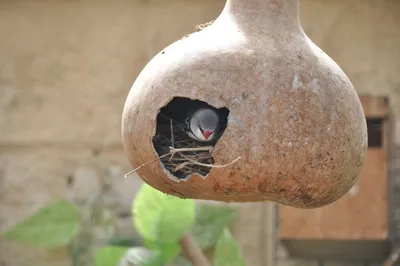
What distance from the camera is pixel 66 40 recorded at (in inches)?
135

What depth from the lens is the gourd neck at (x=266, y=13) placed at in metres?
1.66

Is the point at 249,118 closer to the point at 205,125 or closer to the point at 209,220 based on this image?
the point at 205,125

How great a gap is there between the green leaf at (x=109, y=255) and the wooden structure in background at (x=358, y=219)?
2.04 ft

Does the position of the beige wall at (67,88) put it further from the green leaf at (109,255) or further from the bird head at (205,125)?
the bird head at (205,125)

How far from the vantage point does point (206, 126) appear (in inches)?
62.5

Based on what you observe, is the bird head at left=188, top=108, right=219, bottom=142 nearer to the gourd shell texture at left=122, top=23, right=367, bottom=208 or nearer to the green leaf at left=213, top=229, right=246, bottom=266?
the gourd shell texture at left=122, top=23, right=367, bottom=208

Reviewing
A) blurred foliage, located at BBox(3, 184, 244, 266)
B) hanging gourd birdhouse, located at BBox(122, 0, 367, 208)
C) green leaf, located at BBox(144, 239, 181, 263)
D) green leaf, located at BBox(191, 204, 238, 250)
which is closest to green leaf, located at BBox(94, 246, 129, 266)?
blurred foliage, located at BBox(3, 184, 244, 266)

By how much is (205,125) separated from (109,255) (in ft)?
4.77

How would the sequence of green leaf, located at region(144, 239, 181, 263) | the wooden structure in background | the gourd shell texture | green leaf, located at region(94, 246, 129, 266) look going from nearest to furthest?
the gourd shell texture < green leaf, located at region(144, 239, 181, 263) < green leaf, located at region(94, 246, 129, 266) < the wooden structure in background

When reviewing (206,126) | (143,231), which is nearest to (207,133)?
(206,126)

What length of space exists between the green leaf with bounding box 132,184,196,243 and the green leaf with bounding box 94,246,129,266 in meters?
0.19

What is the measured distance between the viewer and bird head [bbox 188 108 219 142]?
62.4 inches

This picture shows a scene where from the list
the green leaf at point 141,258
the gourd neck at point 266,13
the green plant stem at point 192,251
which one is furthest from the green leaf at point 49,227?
the gourd neck at point 266,13

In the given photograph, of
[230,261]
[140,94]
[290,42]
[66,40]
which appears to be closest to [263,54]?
[290,42]
